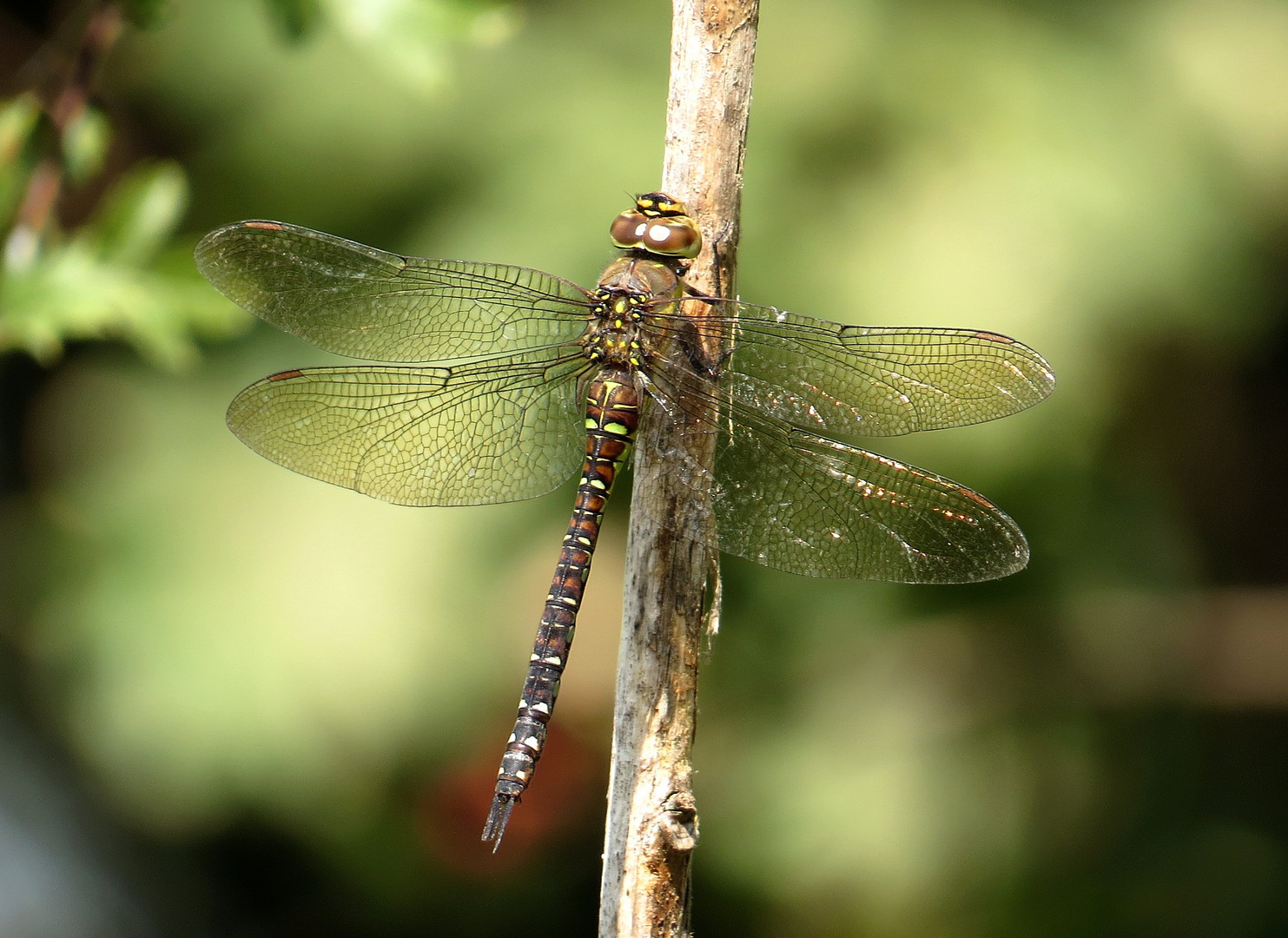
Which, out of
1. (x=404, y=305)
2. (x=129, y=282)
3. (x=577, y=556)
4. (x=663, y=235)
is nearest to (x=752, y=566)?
(x=577, y=556)

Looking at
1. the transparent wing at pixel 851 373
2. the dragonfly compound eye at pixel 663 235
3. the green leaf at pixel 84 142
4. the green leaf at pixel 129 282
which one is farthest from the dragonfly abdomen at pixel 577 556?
the green leaf at pixel 84 142

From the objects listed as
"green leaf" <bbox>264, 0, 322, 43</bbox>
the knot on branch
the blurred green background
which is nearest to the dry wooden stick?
the knot on branch

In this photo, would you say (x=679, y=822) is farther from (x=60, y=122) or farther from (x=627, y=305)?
(x=60, y=122)

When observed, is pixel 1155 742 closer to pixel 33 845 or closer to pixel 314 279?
pixel 314 279

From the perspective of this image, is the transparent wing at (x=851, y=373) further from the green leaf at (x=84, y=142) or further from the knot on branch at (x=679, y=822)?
the green leaf at (x=84, y=142)

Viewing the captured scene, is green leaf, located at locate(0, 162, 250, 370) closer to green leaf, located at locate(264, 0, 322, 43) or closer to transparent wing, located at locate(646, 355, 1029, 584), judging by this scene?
green leaf, located at locate(264, 0, 322, 43)

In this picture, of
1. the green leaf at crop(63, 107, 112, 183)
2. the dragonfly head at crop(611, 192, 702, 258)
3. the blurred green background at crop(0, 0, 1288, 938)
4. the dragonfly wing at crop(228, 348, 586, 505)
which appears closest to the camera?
the dragonfly head at crop(611, 192, 702, 258)
